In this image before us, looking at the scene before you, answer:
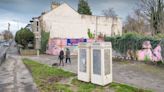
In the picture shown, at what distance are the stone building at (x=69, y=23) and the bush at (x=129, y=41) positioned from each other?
15.9 m

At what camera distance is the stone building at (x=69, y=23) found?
3693 centimetres

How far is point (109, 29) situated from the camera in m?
45.3

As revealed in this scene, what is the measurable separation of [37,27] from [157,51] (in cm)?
2544

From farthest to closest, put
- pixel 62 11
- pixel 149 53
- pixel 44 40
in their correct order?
pixel 62 11, pixel 44 40, pixel 149 53

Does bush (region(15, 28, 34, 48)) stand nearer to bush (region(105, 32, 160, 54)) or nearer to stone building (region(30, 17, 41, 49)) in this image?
stone building (region(30, 17, 41, 49))

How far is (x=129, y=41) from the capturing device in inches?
858

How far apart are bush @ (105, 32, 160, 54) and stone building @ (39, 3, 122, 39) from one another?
15926 mm

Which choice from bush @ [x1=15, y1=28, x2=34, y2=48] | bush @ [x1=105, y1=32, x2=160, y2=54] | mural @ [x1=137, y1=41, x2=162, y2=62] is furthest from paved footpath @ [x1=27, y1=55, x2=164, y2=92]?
bush @ [x1=15, y1=28, x2=34, y2=48]

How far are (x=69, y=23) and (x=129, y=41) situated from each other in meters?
19.0

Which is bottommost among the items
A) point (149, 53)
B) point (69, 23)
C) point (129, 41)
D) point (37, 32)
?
point (149, 53)

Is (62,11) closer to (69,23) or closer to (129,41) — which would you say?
(69,23)

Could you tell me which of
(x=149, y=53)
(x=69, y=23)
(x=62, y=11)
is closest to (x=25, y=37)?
(x=62, y=11)

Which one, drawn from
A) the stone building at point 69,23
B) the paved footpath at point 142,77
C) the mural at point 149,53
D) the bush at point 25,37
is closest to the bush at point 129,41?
the mural at point 149,53

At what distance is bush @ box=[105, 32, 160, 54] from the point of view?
20344mm
